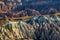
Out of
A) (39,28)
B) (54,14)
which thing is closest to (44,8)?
(54,14)

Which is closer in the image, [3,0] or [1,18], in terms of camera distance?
[1,18]

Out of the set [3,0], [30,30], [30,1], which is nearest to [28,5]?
[30,1]

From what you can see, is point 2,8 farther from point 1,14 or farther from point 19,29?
point 19,29

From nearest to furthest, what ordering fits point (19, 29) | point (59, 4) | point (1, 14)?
point (19, 29)
point (1, 14)
point (59, 4)

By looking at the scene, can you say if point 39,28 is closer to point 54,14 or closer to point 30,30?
point 30,30

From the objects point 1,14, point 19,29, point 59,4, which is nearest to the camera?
point 19,29

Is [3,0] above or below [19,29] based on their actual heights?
above
